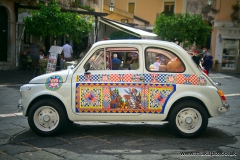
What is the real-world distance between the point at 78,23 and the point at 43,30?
175cm

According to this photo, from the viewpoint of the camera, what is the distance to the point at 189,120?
6.07 m

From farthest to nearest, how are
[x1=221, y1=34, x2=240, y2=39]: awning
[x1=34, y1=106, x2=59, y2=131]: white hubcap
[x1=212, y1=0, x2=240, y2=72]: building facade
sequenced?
1. [x1=212, y1=0, x2=240, y2=72]: building facade
2. [x1=221, y1=34, x2=240, y2=39]: awning
3. [x1=34, y1=106, x2=59, y2=131]: white hubcap

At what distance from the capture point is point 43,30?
50.0 feet

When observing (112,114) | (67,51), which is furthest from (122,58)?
(67,51)

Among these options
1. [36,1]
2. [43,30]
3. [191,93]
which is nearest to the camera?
[191,93]

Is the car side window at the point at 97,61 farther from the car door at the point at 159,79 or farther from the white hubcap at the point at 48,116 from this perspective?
the white hubcap at the point at 48,116

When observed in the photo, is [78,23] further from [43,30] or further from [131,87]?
[131,87]

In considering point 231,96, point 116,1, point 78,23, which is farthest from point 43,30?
point 116,1

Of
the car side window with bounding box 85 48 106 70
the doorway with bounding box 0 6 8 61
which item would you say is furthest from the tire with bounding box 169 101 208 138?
the doorway with bounding box 0 6 8 61

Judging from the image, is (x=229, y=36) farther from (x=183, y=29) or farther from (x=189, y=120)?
(x=189, y=120)

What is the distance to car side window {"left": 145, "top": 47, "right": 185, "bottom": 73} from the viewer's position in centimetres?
620

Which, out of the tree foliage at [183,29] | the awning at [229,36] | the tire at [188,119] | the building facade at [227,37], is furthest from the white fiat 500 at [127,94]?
the awning at [229,36]

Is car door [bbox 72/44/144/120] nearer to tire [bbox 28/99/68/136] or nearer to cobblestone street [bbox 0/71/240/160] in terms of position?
tire [bbox 28/99/68/136]

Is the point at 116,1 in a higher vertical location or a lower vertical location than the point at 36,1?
higher
